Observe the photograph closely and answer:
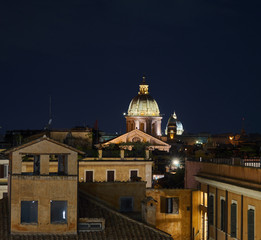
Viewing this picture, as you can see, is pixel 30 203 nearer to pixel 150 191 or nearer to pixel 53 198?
pixel 53 198

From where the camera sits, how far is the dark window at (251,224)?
84.1ft

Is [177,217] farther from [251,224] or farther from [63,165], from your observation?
[251,224]

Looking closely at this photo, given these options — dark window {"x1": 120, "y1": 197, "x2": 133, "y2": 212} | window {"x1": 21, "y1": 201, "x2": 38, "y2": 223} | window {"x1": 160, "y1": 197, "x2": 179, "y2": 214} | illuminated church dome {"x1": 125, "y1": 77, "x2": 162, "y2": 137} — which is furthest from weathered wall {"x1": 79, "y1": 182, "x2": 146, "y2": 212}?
illuminated church dome {"x1": 125, "y1": 77, "x2": 162, "y2": 137}

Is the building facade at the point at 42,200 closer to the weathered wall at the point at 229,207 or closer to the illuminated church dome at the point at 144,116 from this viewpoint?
the weathered wall at the point at 229,207

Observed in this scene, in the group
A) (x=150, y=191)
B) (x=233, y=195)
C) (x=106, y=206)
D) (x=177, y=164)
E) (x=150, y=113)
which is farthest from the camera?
(x=150, y=113)

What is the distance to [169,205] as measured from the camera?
110 ft

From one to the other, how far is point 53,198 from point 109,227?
2411mm

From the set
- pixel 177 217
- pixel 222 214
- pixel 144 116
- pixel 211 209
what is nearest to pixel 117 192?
pixel 177 217

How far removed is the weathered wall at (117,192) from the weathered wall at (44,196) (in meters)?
4.36

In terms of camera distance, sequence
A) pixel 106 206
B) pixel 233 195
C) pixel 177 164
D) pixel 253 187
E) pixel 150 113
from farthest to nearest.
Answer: pixel 150 113 < pixel 177 164 < pixel 106 206 < pixel 233 195 < pixel 253 187

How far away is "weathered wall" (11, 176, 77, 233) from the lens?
2778 cm

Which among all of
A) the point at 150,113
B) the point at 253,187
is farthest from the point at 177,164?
the point at 150,113

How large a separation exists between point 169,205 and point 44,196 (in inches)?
292

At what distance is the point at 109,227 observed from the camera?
28469mm
